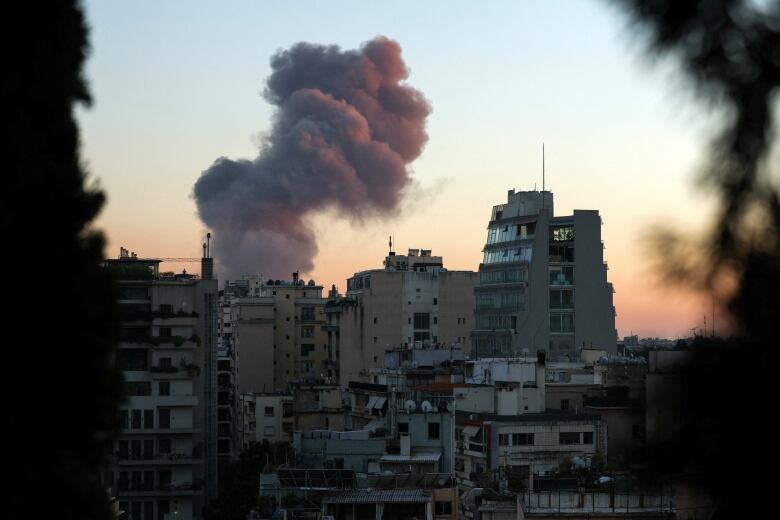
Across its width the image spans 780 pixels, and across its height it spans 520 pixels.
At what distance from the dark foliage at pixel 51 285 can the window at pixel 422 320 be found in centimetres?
11223

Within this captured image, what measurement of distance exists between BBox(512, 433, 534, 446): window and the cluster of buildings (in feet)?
0.26

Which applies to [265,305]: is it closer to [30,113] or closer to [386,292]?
[386,292]

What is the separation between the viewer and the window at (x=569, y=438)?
72.0 m

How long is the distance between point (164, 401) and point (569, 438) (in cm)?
1790

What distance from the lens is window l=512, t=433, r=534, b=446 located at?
7219cm

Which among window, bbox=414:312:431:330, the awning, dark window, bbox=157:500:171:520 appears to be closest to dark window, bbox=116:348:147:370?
dark window, bbox=157:500:171:520

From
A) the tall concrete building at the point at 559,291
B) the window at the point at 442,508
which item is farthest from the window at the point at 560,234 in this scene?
the window at the point at 442,508

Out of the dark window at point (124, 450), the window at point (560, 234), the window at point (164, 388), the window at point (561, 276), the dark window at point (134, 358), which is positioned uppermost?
Answer: the window at point (560, 234)

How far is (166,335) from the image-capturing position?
261 ft

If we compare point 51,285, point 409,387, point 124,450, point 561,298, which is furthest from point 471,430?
point 51,285

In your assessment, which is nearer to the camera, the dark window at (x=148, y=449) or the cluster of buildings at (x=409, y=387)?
the cluster of buildings at (x=409, y=387)

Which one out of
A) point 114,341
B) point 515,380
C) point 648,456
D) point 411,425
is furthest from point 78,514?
point 515,380

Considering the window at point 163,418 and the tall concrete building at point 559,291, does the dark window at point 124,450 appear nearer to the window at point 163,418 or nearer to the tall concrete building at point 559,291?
the window at point 163,418

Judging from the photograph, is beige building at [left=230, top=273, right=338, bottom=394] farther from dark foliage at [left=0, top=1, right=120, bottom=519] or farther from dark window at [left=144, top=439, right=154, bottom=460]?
dark foliage at [left=0, top=1, right=120, bottom=519]
